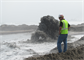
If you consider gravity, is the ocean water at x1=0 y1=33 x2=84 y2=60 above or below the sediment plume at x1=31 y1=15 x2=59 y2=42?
below

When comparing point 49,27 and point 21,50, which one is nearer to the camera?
point 21,50

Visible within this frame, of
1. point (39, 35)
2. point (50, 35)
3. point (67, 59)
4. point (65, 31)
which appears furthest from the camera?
point (50, 35)

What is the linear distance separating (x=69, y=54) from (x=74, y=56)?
292 millimetres

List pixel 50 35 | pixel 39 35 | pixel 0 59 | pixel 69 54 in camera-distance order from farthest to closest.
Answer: pixel 50 35, pixel 39 35, pixel 0 59, pixel 69 54

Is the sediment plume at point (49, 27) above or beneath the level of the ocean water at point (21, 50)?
above

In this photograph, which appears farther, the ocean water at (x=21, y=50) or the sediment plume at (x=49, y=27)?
the sediment plume at (x=49, y=27)

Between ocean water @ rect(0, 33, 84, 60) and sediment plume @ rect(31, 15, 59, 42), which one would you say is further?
sediment plume @ rect(31, 15, 59, 42)

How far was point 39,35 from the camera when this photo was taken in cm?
1422

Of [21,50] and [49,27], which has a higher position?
[49,27]

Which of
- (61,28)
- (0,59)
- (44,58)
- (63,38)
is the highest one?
(61,28)

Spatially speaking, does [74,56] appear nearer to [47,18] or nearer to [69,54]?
[69,54]

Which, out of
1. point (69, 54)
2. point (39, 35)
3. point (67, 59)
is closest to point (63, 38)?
point (69, 54)

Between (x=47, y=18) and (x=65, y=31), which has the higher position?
(x=47, y=18)

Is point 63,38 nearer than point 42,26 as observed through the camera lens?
Yes
